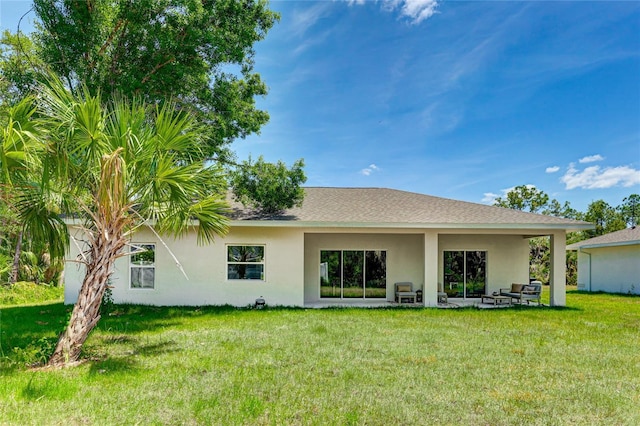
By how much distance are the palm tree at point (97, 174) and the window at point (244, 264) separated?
6544mm

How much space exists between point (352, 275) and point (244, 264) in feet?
16.1

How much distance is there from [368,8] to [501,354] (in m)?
14.1

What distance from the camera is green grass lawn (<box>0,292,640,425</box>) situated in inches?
177

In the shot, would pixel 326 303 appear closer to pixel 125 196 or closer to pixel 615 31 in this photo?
pixel 125 196

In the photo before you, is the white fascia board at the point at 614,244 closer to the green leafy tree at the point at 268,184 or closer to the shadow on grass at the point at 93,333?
the green leafy tree at the point at 268,184

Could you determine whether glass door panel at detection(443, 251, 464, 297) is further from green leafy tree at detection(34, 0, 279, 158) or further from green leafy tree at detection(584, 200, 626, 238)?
green leafy tree at detection(584, 200, 626, 238)

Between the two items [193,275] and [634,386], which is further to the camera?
[193,275]

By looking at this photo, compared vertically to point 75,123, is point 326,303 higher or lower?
lower

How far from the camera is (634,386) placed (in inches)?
219

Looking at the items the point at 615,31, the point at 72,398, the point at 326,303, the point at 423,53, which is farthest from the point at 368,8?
the point at 72,398

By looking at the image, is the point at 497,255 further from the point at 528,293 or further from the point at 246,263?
the point at 246,263

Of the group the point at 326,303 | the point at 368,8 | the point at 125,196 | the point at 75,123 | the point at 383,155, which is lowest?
the point at 326,303

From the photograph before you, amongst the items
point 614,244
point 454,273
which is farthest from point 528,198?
point 454,273

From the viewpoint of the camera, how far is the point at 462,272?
16.9 meters
